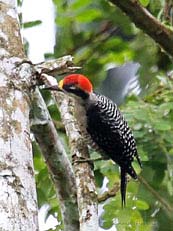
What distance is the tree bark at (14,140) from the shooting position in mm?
1729

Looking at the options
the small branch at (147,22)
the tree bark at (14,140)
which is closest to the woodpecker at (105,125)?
Result: the small branch at (147,22)

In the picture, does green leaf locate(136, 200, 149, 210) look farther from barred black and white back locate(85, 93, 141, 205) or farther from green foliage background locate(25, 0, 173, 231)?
barred black and white back locate(85, 93, 141, 205)

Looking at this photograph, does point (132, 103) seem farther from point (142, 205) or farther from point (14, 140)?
point (14, 140)

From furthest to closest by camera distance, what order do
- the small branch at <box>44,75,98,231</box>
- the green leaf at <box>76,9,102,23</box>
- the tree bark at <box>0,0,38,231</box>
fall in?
the green leaf at <box>76,9,102,23</box> < the small branch at <box>44,75,98,231</box> < the tree bark at <box>0,0,38,231</box>

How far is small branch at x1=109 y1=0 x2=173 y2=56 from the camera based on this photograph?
3358 mm

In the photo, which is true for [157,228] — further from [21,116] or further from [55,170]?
[21,116]

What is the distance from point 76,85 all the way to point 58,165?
754mm

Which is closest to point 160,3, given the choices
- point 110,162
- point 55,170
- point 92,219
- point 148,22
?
point 148,22

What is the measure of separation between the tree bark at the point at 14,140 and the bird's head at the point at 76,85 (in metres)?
1.03

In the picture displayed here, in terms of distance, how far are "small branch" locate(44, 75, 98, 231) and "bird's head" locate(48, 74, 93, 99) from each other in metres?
0.04

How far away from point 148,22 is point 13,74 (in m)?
1.48

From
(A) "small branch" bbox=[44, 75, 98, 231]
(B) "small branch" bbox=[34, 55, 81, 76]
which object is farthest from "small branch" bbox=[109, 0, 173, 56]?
(B) "small branch" bbox=[34, 55, 81, 76]

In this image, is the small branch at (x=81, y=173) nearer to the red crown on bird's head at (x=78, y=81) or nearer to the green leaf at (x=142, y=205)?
the red crown on bird's head at (x=78, y=81)

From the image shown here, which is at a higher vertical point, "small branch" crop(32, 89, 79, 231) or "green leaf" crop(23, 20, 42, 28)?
"green leaf" crop(23, 20, 42, 28)
